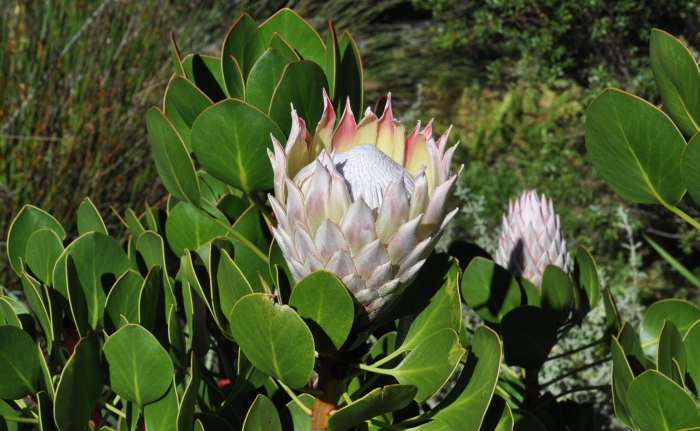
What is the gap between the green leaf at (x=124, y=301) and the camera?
29.4 inches

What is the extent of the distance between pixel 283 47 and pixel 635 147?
0.44 m

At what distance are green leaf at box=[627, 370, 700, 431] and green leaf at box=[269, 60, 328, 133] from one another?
17.8 inches

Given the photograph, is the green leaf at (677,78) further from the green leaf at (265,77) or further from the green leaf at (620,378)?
the green leaf at (265,77)

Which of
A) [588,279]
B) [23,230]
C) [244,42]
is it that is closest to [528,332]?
[588,279]

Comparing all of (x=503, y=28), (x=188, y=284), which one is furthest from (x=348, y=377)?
(x=503, y=28)

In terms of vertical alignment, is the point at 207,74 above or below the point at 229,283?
above

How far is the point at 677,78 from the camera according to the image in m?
0.68

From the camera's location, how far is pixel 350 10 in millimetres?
5688

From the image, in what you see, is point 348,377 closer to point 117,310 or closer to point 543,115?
point 117,310

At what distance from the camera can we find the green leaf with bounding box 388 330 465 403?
2.05ft

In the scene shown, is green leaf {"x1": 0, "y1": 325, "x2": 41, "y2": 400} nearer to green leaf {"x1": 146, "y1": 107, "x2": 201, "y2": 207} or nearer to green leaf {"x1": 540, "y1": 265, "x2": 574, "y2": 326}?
green leaf {"x1": 146, "y1": 107, "x2": 201, "y2": 207}

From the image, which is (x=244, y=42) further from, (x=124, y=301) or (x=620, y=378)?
(x=620, y=378)

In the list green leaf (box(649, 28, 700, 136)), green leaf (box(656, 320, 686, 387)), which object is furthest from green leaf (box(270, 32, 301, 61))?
green leaf (box(656, 320, 686, 387))

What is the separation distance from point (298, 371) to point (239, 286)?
11cm
